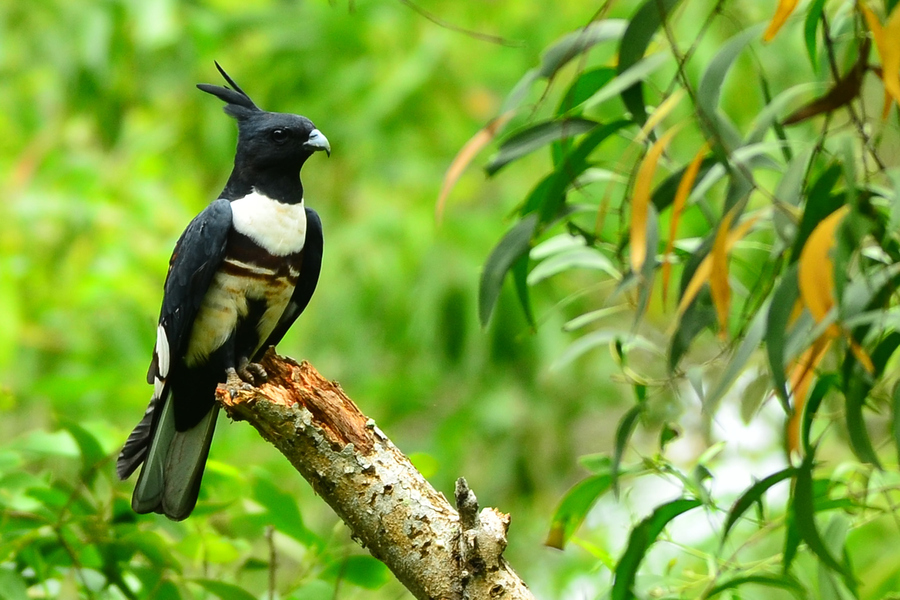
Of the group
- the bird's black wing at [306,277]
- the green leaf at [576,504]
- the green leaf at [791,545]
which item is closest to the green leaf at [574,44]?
the bird's black wing at [306,277]

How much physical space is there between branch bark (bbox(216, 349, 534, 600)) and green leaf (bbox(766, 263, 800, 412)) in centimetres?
53

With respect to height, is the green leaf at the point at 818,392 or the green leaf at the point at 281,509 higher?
the green leaf at the point at 818,392

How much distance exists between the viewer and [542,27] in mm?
5070

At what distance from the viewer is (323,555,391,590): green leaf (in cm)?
238

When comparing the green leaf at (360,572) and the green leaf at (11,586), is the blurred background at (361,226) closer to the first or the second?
the green leaf at (360,572)

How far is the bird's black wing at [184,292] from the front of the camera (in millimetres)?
2430

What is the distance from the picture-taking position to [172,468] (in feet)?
7.99

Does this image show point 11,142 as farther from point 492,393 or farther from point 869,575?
point 869,575

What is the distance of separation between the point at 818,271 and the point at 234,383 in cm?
123

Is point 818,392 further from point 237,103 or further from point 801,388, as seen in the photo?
point 237,103

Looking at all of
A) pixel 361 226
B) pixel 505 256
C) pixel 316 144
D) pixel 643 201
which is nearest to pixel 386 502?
pixel 505 256

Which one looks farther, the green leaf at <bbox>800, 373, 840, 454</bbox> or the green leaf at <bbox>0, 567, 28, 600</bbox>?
the green leaf at <bbox>0, 567, 28, 600</bbox>

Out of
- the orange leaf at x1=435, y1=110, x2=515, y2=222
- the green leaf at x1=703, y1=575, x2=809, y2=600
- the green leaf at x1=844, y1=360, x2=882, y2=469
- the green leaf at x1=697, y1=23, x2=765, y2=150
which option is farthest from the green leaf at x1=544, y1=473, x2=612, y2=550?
the green leaf at x1=697, y1=23, x2=765, y2=150

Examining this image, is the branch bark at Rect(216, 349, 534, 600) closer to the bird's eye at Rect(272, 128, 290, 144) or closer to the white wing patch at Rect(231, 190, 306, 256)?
the white wing patch at Rect(231, 190, 306, 256)
